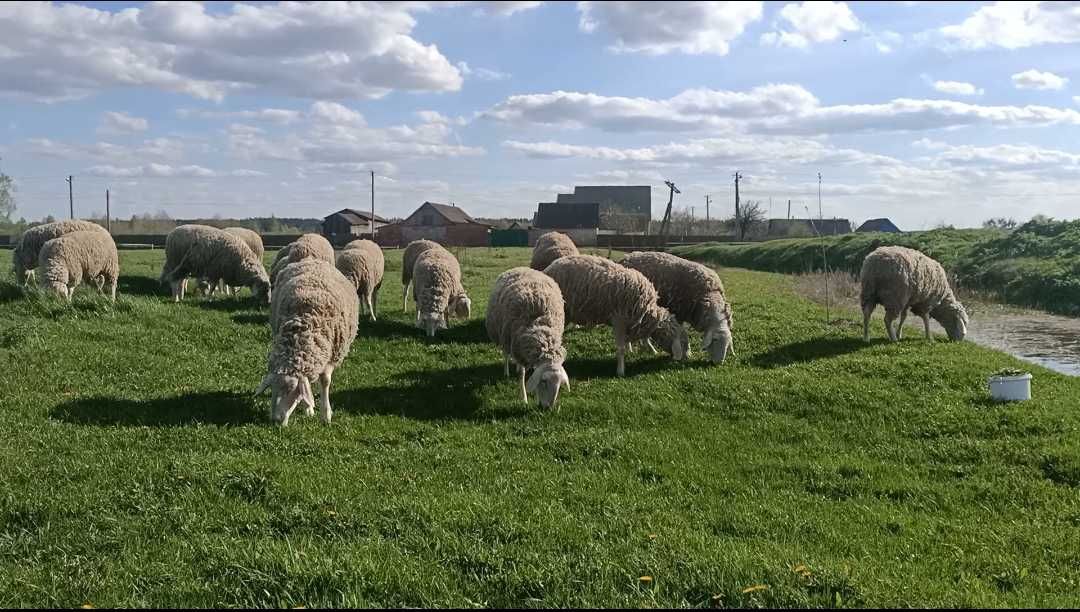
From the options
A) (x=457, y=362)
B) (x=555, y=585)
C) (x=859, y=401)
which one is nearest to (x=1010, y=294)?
(x=859, y=401)

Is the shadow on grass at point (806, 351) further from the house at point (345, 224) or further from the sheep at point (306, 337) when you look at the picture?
the house at point (345, 224)

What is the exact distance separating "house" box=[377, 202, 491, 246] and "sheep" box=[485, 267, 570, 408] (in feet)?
200

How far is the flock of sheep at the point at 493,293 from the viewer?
9688 millimetres

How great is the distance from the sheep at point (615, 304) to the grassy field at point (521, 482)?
1.74 feet

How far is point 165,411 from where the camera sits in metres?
8.98

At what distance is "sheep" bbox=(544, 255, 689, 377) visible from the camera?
41.2ft

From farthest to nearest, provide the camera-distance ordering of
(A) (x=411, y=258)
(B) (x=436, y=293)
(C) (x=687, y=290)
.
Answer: (A) (x=411, y=258) → (B) (x=436, y=293) → (C) (x=687, y=290)

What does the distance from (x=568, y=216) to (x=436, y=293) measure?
67.1 m

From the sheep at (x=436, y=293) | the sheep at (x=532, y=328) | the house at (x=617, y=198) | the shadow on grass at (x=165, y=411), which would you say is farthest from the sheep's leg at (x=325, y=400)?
the house at (x=617, y=198)

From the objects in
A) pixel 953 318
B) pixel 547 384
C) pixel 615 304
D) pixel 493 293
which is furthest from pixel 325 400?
pixel 953 318

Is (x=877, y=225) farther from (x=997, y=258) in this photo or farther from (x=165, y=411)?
(x=165, y=411)

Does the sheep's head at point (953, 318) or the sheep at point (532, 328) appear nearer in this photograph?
the sheep at point (532, 328)

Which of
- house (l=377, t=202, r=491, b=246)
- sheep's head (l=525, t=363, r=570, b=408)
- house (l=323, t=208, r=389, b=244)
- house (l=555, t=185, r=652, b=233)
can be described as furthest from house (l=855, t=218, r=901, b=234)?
sheep's head (l=525, t=363, r=570, b=408)

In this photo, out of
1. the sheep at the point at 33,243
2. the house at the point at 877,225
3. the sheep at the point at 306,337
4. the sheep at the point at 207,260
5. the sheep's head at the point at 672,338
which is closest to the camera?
the sheep at the point at 306,337
